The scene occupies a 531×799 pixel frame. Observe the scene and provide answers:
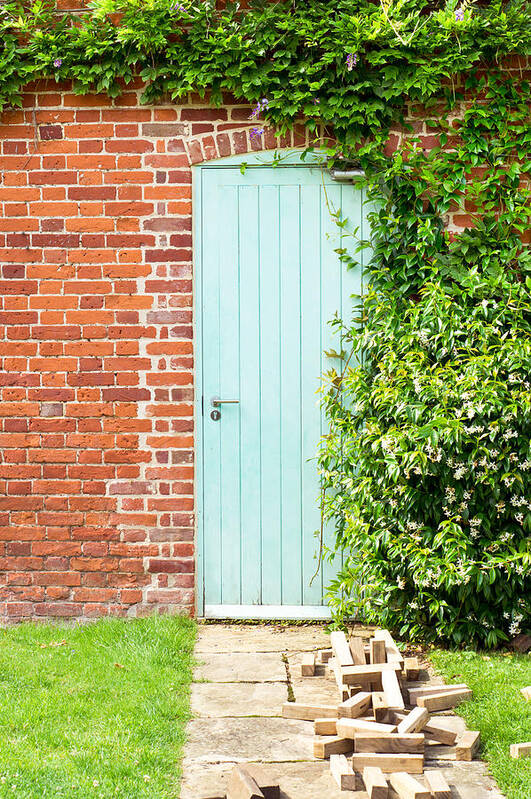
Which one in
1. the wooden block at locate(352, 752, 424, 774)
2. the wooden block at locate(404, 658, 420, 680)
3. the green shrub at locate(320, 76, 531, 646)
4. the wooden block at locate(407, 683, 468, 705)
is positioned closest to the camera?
the wooden block at locate(352, 752, 424, 774)

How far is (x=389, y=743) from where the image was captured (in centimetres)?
328

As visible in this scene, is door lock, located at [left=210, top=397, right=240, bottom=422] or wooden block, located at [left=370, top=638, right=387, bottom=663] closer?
wooden block, located at [left=370, top=638, right=387, bottom=663]

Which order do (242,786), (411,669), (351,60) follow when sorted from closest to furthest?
(242,786) → (411,669) → (351,60)

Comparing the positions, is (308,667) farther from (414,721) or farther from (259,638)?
(414,721)

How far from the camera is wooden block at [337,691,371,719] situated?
11.5 ft

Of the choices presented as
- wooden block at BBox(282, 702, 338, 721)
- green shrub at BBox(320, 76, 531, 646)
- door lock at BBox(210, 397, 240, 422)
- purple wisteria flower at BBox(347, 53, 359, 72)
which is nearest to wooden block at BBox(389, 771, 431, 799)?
wooden block at BBox(282, 702, 338, 721)

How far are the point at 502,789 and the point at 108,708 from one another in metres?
1.63

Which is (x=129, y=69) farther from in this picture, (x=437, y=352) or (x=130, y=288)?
(x=437, y=352)

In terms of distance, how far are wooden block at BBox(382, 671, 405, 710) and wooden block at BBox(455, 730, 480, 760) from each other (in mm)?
270

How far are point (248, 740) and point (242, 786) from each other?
2.09ft

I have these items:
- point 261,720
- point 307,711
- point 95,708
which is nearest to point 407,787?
point 307,711

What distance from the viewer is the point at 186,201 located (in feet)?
16.3

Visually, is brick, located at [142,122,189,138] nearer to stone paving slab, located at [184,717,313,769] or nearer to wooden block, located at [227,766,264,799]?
stone paving slab, located at [184,717,313,769]

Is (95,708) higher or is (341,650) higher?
(341,650)
